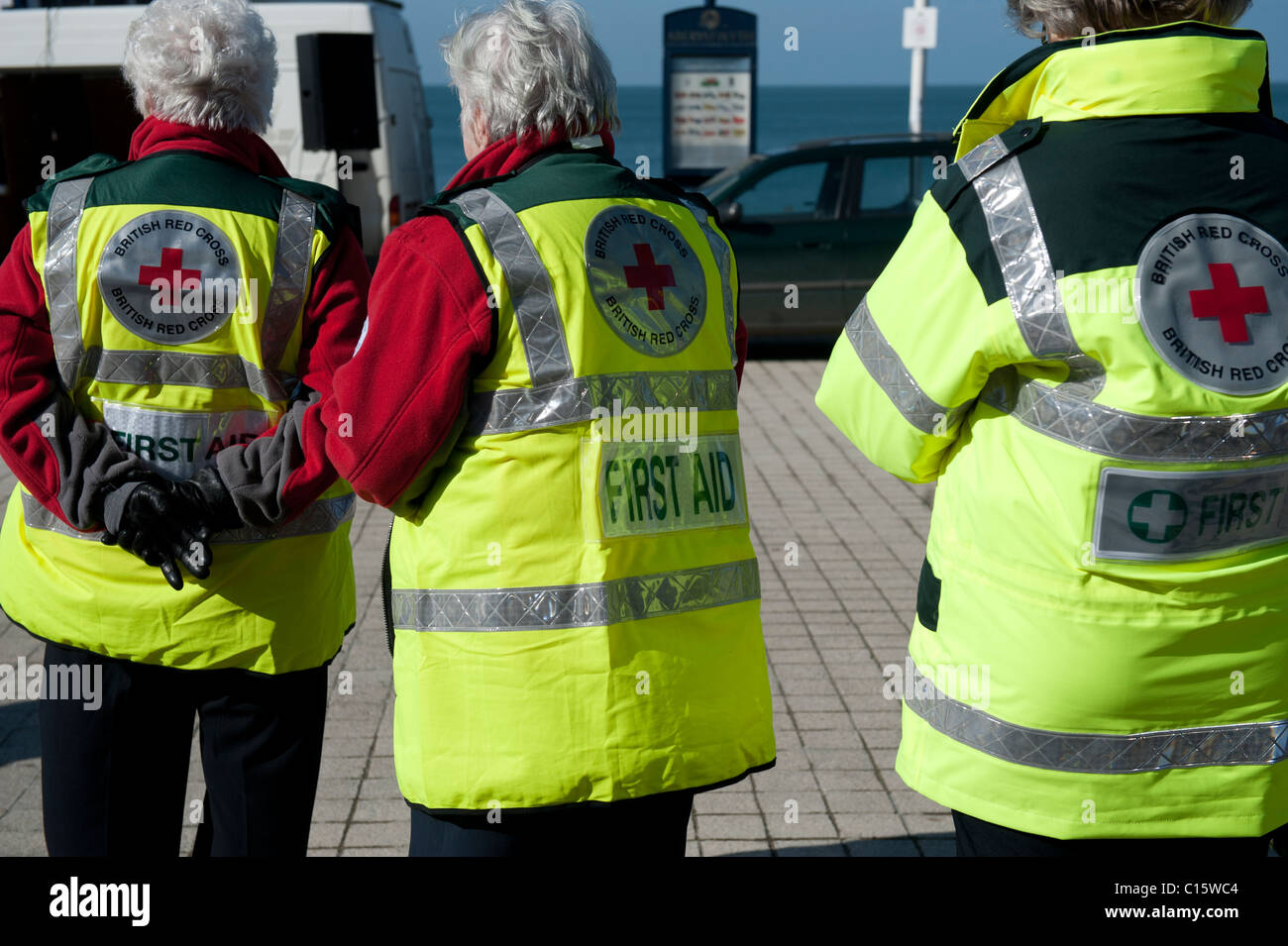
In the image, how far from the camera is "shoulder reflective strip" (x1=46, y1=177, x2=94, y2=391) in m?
2.36

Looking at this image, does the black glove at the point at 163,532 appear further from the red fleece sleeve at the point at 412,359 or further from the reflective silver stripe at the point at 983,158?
the reflective silver stripe at the point at 983,158

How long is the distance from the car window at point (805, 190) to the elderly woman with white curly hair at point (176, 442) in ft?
30.9

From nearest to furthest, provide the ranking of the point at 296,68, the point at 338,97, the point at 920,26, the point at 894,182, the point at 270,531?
the point at 270,531 → the point at 338,97 → the point at 296,68 → the point at 894,182 → the point at 920,26

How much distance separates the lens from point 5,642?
195 inches

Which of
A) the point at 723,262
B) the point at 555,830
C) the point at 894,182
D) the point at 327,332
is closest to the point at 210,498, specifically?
the point at 327,332

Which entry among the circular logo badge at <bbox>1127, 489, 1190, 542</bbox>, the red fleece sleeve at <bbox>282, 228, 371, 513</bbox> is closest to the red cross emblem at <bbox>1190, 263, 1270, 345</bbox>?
the circular logo badge at <bbox>1127, 489, 1190, 542</bbox>

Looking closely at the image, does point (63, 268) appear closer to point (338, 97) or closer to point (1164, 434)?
point (1164, 434)

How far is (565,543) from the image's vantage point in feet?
6.48

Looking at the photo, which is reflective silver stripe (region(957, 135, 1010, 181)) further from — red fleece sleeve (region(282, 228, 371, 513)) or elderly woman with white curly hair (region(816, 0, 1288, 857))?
red fleece sleeve (region(282, 228, 371, 513))

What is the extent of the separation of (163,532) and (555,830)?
2.98 feet

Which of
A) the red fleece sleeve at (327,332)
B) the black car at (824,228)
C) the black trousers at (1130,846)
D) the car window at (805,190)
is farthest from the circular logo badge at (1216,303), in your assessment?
the car window at (805,190)
